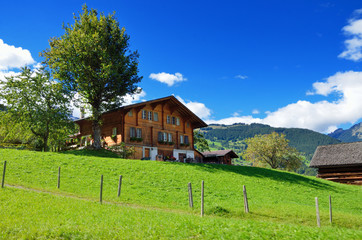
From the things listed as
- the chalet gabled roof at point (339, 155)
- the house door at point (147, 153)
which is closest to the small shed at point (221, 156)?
the chalet gabled roof at point (339, 155)

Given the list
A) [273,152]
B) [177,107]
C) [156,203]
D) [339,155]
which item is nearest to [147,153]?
[177,107]

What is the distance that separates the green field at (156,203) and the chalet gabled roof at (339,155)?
19.7ft

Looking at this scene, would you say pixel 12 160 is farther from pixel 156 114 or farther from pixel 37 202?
pixel 156 114

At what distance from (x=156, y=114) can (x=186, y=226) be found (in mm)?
36565

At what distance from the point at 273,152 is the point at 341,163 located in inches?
1101

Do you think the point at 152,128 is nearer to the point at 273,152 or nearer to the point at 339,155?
the point at 339,155

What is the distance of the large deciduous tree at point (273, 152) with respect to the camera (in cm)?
6969

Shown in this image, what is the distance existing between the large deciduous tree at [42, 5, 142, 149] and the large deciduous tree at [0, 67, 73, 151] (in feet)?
6.53

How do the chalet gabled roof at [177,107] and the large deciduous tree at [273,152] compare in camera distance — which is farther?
the large deciduous tree at [273,152]

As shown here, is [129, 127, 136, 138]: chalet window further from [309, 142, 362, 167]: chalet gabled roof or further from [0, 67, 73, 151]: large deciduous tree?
[309, 142, 362, 167]: chalet gabled roof

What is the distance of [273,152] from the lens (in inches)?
2766

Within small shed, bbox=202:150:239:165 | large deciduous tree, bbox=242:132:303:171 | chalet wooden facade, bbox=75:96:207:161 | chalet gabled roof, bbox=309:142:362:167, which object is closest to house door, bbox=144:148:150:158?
chalet wooden facade, bbox=75:96:207:161

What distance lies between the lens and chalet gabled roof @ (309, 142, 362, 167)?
41906 millimetres

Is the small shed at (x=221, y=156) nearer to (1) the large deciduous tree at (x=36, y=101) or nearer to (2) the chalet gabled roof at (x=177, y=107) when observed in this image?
(2) the chalet gabled roof at (x=177, y=107)
